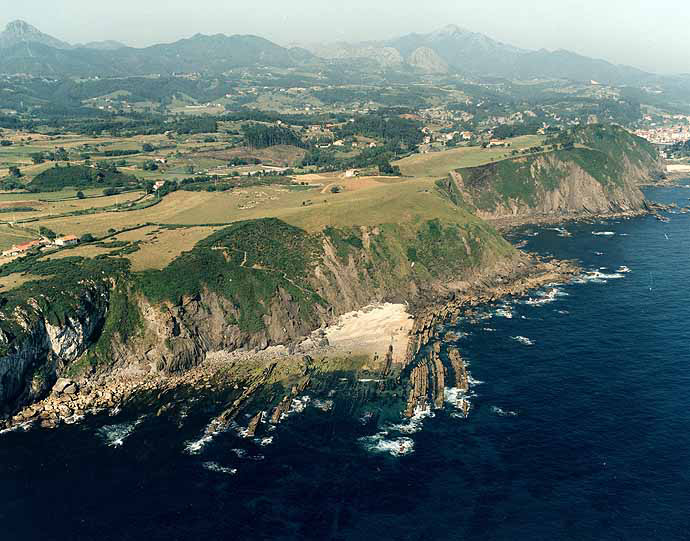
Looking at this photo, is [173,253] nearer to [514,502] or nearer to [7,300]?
[7,300]

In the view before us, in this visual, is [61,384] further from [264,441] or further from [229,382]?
[264,441]

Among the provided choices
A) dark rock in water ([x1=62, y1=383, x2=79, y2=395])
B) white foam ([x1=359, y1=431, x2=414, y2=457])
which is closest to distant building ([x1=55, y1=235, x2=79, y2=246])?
dark rock in water ([x1=62, y1=383, x2=79, y2=395])

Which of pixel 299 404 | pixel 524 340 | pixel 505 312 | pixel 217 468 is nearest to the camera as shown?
pixel 217 468

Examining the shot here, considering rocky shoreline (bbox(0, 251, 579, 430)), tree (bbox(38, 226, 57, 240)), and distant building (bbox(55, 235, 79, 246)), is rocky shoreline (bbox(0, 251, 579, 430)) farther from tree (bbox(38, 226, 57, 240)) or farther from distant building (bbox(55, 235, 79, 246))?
tree (bbox(38, 226, 57, 240))

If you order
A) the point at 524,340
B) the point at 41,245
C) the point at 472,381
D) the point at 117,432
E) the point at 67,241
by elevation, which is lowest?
the point at 117,432

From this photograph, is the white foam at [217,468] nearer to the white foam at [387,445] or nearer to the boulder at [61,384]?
the white foam at [387,445]

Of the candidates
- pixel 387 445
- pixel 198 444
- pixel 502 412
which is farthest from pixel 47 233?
pixel 502 412
